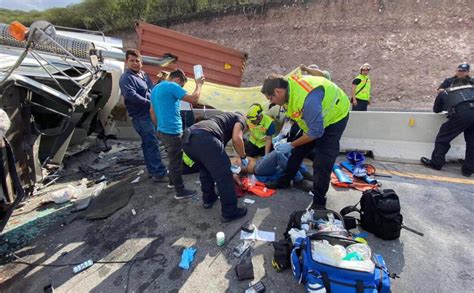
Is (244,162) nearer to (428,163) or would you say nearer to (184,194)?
(184,194)

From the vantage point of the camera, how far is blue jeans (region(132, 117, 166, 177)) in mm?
3943

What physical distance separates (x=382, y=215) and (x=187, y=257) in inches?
75.1

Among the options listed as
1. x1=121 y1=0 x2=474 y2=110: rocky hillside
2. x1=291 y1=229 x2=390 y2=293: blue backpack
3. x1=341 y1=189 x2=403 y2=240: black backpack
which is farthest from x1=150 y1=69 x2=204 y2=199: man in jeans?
x1=121 y1=0 x2=474 y2=110: rocky hillside

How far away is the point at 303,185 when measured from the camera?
3.57 meters

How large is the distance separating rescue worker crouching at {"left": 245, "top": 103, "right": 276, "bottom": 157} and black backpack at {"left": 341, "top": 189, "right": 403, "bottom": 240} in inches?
70.4

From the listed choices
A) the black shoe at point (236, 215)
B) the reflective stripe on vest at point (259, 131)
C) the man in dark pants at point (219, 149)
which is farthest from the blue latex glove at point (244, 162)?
the reflective stripe on vest at point (259, 131)

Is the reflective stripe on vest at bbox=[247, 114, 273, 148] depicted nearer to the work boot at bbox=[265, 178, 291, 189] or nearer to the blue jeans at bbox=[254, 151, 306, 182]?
the blue jeans at bbox=[254, 151, 306, 182]

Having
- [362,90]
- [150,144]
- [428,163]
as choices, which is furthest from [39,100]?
[362,90]

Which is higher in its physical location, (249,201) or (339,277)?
(339,277)

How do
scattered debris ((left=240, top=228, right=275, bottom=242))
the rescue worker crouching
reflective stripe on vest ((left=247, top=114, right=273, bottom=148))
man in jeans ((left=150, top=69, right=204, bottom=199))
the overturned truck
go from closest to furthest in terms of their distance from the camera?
the overturned truck, scattered debris ((left=240, top=228, right=275, bottom=242)), man in jeans ((left=150, top=69, right=204, bottom=199)), the rescue worker crouching, reflective stripe on vest ((left=247, top=114, right=273, bottom=148))

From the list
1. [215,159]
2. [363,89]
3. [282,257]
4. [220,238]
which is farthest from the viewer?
[363,89]

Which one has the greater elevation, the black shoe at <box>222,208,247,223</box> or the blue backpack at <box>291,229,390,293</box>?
the blue backpack at <box>291,229,390,293</box>

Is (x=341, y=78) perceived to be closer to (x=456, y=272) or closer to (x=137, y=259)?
(x=456, y=272)

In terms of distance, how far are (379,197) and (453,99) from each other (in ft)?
7.87
